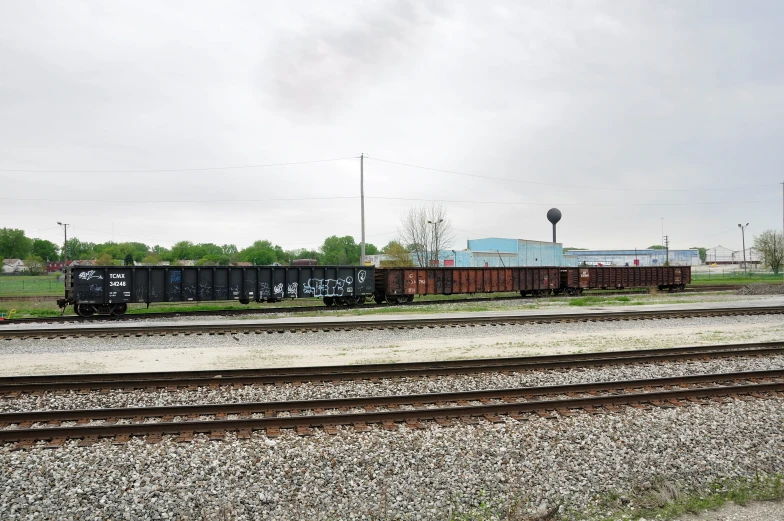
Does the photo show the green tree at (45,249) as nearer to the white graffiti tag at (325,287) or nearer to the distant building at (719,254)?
the white graffiti tag at (325,287)

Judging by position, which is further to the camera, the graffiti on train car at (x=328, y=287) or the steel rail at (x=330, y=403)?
the graffiti on train car at (x=328, y=287)

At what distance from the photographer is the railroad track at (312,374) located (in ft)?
31.3

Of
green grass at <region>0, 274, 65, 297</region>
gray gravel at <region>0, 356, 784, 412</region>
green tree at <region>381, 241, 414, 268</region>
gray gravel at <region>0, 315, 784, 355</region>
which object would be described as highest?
green tree at <region>381, 241, 414, 268</region>

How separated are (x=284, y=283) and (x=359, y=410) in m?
17.6

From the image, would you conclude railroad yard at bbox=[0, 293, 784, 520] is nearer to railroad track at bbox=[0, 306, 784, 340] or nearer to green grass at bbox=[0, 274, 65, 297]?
railroad track at bbox=[0, 306, 784, 340]

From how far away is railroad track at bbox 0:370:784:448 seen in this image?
22.8 ft

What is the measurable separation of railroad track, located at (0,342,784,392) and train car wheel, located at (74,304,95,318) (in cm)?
1324

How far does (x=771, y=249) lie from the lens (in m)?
77.3

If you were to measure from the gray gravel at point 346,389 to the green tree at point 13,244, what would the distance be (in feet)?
447

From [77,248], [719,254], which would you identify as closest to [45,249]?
[77,248]

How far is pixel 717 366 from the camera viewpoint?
37.2 feet

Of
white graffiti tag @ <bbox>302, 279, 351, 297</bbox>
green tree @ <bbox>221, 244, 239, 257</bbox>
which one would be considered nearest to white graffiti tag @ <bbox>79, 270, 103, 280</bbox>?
white graffiti tag @ <bbox>302, 279, 351, 297</bbox>

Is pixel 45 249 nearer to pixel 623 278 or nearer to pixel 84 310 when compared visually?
pixel 84 310

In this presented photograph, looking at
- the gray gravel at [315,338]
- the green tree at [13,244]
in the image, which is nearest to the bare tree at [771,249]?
the gray gravel at [315,338]
